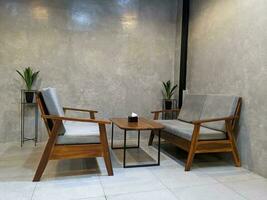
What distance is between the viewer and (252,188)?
93.3 inches

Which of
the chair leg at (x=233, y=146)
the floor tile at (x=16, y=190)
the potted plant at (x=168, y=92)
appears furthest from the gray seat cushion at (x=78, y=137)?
the potted plant at (x=168, y=92)

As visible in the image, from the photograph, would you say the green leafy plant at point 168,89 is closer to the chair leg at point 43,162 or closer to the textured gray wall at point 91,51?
the textured gray wall at point 91,51

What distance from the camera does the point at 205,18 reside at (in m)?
3.84

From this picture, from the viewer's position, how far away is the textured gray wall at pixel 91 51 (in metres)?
3.93

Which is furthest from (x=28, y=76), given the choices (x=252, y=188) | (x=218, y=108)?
(x=252, y=188)

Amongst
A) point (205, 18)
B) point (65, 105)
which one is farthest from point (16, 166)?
point (205, 18)

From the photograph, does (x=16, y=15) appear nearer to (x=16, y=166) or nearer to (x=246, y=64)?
(x=16, y=166)

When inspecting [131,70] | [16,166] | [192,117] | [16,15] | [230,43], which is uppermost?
[16,15]

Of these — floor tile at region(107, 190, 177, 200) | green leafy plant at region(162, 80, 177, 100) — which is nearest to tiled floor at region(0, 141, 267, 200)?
floor tile at region(107, 190, 177, 200)

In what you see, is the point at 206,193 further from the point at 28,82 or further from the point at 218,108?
the point at 28,82

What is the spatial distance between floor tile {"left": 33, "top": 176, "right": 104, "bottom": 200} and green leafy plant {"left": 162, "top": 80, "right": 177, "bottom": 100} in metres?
2.38

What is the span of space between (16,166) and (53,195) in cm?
100

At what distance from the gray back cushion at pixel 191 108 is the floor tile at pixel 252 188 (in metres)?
1.23

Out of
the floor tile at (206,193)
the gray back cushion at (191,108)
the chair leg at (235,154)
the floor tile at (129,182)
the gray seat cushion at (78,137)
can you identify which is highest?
the gray back cushion at (191,108)
